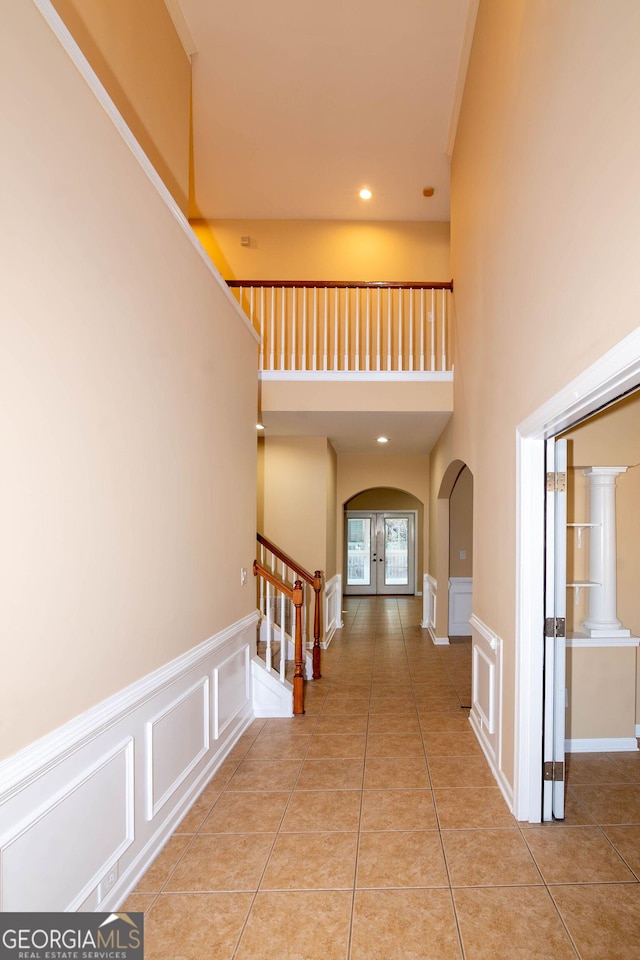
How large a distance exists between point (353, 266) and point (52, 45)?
21.8 feet

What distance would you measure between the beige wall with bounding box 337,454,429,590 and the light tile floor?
5.69 m

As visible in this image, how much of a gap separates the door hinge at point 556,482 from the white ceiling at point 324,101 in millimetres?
4124

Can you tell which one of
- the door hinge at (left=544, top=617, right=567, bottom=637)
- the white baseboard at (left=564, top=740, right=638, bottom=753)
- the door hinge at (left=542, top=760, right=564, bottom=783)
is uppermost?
the door hinge at (left=544, top=617, right=567, bottom=637)

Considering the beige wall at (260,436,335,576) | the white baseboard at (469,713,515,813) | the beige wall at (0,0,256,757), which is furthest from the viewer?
the beige wall at (260,436,335,576)

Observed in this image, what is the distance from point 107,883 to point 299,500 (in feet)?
19.8

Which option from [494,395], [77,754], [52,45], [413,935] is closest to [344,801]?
[413,935]

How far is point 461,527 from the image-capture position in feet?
30.2

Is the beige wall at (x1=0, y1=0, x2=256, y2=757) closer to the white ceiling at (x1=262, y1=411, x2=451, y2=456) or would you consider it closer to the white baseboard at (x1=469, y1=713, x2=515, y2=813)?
Result: the white baseboard at (x1=469, y1=713, x2=515, y2=813)

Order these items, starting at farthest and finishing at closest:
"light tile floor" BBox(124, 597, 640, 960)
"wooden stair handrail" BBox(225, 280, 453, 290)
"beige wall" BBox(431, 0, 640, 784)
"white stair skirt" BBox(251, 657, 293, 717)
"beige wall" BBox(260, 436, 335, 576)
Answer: "beige wall" BBox(260, 436, 335, 576) → "wooden stair handrail" BBox(225, 280, 453, 290) → "white stair skirt" BBox(251, 657, 293, 717) → "light tile floor" BBox(124, 597, 640, 960) → "beige wall" BBox(431, 0, 640, 784)

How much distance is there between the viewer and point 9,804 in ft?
5.59

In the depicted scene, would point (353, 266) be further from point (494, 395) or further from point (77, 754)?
point (77, 754)

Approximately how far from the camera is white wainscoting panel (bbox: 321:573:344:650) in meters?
8.32

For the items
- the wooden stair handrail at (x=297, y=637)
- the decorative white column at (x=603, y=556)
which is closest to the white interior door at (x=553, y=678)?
the decorative white column at (x=603, y=556)

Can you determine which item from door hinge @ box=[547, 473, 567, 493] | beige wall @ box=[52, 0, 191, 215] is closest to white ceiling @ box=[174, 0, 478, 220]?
beige wall @ box=[52, 0, 191, 215]
